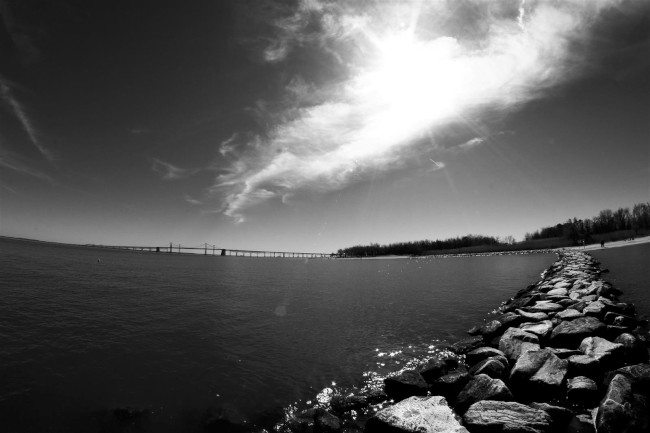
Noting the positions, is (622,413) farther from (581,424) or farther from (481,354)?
(481,354)

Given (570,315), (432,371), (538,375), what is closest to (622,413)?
(538,375)

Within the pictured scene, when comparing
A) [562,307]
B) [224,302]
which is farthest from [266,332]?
[562,307]

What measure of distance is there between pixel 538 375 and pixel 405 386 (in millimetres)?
3410

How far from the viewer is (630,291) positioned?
1909 centimetres

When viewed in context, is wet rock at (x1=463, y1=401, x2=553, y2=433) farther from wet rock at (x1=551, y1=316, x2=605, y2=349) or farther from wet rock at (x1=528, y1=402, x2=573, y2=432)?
wet rock at (x1=551, y1=316, x2=605, y2=349)

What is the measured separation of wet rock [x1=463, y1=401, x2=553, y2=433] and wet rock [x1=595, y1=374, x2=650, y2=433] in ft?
2.70

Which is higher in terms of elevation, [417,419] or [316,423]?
[417,419]

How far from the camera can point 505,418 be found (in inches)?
221

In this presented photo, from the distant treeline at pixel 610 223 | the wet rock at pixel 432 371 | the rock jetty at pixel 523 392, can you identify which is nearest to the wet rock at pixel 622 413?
the rock jetty at pixel 523 392

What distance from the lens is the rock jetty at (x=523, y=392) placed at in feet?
18.0

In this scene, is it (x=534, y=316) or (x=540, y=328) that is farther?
(x=534, y=316)

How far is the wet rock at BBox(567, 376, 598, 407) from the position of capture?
6508mm

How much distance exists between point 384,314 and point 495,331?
694 cm

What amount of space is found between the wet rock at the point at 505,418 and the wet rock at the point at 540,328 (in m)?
6.32
